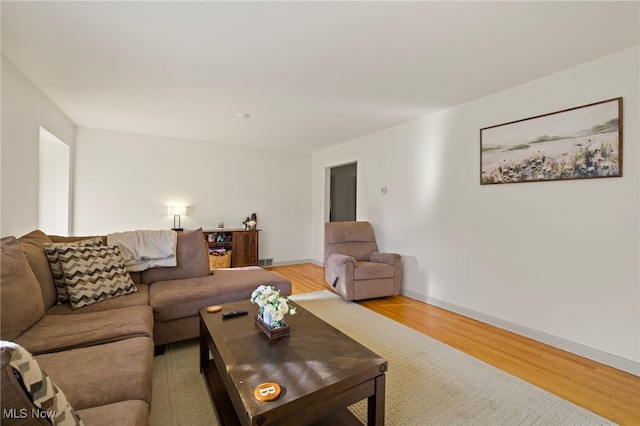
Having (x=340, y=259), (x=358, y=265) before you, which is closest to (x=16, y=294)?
(x=340, y=259)

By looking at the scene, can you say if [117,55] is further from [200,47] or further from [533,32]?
[533,32]

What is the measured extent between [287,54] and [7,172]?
247cm

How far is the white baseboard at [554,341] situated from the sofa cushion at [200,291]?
6.57 ft

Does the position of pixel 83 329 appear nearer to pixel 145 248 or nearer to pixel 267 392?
pixel 145 248

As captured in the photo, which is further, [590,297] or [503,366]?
[590,297]

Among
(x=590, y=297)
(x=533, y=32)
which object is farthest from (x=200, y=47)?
(x=590, y=297)

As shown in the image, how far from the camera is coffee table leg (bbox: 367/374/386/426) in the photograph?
133 cm

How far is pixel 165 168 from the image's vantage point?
4.78 m

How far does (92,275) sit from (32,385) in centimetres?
184

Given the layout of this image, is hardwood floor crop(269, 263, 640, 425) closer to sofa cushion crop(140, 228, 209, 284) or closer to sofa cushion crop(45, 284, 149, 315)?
sofa cushion crop(140, 228, 209, 284)

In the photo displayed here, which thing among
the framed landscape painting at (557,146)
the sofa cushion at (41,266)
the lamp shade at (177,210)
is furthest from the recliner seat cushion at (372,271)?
the lamp shade at (177,210)

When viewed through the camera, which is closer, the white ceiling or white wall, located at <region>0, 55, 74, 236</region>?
the white ceiling

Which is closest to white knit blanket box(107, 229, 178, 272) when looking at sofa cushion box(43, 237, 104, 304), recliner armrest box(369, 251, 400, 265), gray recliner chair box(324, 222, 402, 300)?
sofa cushion box(43, 237, 104, 304)

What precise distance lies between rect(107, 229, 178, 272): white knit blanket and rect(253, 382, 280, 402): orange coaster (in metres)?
2.03
